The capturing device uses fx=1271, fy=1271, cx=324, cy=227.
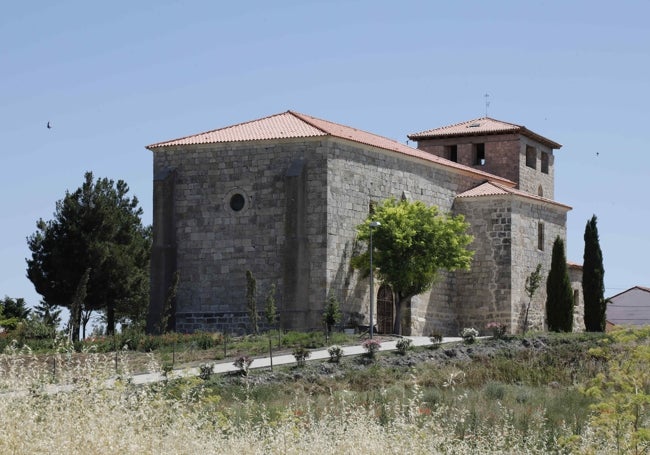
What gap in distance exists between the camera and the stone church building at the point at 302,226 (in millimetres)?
42906

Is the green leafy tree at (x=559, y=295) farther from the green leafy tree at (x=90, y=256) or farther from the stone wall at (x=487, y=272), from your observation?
the green leafy tree at (x=90, y=256)

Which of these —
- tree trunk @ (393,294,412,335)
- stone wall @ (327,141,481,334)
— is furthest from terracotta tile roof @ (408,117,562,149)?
tree trunk @ (393,294,412,335)

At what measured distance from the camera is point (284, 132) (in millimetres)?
44156

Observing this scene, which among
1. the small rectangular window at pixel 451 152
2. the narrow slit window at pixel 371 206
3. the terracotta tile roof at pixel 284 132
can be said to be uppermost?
the small rectangular window at pixel 451 152

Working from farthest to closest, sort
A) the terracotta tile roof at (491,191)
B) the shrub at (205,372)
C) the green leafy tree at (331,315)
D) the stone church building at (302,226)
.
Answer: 1. the terracotta tile roof at (491,191)
2. the stone church building at (302,226)
3. the green leafy tree at (331,315)
4. the shrub at (205,372)

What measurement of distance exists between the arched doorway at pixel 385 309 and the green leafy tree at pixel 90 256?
498 inches

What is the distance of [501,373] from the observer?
32438 mm

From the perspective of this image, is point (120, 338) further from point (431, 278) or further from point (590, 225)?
point (590, 225)

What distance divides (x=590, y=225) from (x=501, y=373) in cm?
1698

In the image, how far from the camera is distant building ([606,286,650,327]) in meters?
73.5

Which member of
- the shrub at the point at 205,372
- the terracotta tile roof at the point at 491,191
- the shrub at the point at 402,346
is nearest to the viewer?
the shrub at the point at 205,372

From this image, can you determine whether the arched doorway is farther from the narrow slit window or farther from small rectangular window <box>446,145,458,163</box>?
small rectangular window <box>446,145,458,163</box>

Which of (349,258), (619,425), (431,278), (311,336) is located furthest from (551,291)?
(619,425)

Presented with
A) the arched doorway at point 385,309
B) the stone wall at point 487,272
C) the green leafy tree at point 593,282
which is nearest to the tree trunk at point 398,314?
the arched doorway at point 385,309
